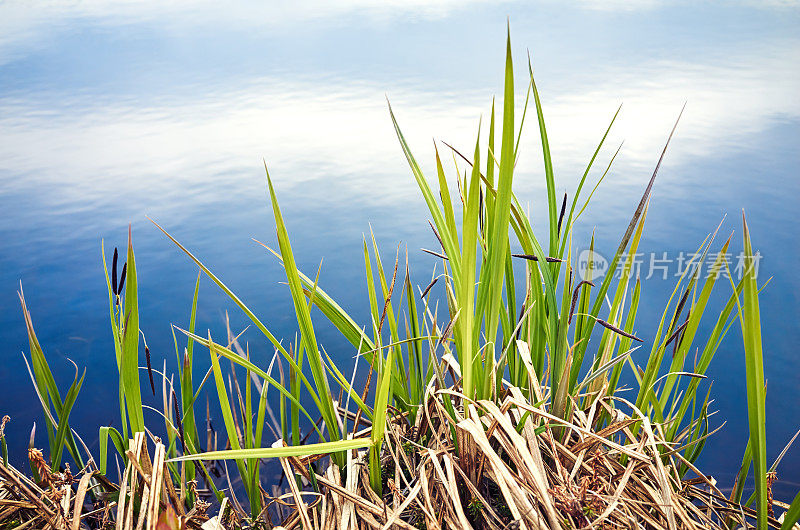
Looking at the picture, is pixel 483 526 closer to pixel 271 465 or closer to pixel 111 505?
pixel 111 505

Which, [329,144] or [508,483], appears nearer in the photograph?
[508,483]

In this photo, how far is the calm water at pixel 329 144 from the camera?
1600mm

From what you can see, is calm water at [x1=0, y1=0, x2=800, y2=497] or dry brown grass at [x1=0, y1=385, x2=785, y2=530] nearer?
dry brown grass at [x1=0, y1=385, x2=785, y2=530]

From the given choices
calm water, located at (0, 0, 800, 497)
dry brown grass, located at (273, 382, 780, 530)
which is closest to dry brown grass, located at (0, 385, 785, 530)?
dry brown grass, located at (273, 382, 780, 530)

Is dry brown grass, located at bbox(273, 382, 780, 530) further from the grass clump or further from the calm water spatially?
the calm water

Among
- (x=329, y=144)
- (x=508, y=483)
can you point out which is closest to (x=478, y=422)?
(x=508, y=483)

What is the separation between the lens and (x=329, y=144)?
9.05ft

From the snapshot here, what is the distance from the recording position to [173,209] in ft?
7.22

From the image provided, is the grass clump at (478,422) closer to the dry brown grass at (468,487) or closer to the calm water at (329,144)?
the dry brown grass at (468,487)

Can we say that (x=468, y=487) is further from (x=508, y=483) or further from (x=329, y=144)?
(x=329, y=144)

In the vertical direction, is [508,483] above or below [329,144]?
below

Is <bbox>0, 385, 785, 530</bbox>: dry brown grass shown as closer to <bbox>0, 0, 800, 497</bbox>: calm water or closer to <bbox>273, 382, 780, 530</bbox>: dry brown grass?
<bbox>273, 382, 780, 530</bbox>: dry brown grass

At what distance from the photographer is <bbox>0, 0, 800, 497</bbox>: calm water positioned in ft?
5.25

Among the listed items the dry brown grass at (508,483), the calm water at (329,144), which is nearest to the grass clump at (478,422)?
the dry brown grass at (508,483)
